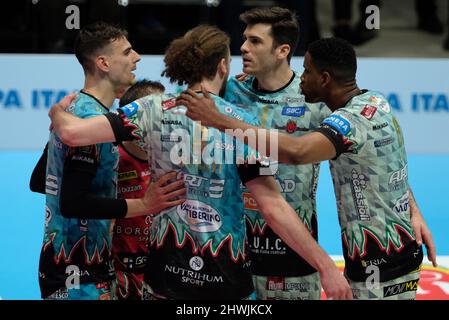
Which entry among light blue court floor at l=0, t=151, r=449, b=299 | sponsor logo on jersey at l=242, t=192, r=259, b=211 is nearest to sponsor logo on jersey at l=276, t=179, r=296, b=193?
sponsor logo on jersey at l=242, t=192, r=259, b=211

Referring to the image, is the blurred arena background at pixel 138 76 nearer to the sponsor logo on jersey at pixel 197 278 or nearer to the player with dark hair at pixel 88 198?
the player with dark hair at pixel 88 198

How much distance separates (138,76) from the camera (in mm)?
10086

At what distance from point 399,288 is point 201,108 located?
1.45m

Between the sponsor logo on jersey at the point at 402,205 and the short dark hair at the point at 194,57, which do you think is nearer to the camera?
the short dark hair at the point at 194,57

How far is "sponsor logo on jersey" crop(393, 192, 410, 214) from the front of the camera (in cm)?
454

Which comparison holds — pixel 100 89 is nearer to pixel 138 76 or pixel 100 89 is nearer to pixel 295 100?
pixel 295 100

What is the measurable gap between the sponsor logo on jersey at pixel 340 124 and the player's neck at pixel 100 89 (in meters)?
1.25

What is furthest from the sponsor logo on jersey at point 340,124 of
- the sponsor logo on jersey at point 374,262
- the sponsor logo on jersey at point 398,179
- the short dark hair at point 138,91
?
Answer: the short dark hair at point 138,91

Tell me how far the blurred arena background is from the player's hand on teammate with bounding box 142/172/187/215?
108 inches

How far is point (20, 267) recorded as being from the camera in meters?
7.31

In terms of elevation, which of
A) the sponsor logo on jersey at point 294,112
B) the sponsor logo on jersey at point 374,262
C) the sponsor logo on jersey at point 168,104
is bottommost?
the sponsor logo on jersey at point 374,262

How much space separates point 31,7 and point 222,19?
2642 millimetres

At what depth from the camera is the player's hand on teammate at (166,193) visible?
421 centimetres
